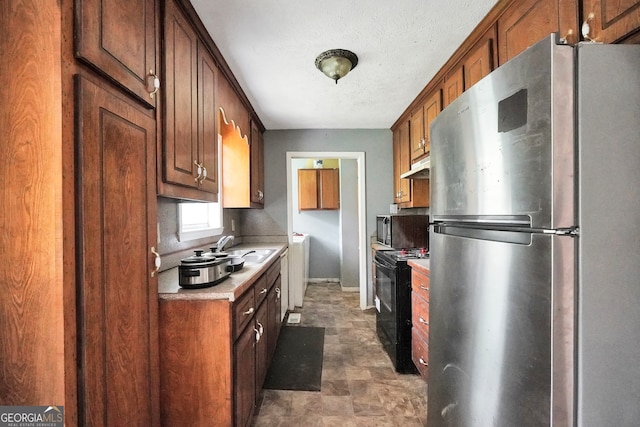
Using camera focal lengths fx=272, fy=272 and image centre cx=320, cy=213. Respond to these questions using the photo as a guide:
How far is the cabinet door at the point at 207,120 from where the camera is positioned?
154 cm

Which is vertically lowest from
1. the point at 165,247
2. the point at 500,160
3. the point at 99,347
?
the point at 99,347

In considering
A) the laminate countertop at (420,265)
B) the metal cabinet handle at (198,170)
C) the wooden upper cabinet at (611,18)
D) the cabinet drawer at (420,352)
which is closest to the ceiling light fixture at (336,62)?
the metal cabinet handle at (198,170)

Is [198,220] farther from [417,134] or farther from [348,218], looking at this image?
[348,218]

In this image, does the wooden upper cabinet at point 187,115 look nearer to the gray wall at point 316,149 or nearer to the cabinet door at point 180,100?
the cabinet door at point 180,100

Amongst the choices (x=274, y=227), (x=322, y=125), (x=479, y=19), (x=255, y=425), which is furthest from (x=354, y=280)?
(x=479, y=19)

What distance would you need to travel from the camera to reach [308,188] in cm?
479

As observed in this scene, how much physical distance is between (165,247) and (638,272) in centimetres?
203

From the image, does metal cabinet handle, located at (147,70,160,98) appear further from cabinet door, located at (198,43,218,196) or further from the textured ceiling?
the textured ceiling

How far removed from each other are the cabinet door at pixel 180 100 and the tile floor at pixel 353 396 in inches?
59.0

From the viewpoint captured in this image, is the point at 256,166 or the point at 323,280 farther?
the point at 323,280

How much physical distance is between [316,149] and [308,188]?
4.59 ft

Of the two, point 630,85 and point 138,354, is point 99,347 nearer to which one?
point 138,354

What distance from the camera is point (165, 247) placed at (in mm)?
Answer: 1709

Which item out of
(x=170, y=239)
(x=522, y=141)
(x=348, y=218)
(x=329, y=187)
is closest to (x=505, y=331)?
(x=522, y=141)
